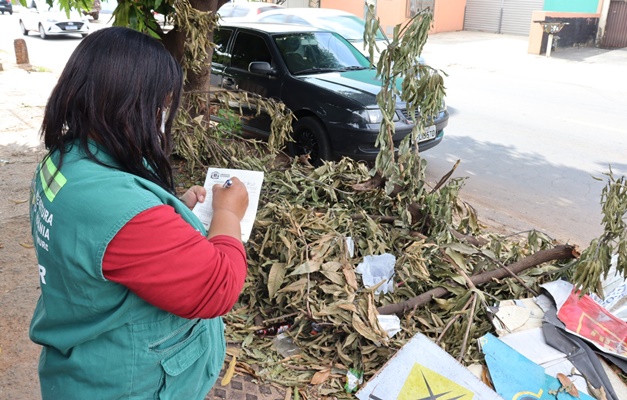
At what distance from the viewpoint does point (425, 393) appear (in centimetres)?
265

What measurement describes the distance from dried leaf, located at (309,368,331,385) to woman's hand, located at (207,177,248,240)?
1.58m

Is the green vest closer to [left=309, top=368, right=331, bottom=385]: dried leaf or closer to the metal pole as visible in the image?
[left=309, top=368, right=331, bottom=385]: dried leaf

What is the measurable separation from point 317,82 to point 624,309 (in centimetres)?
458

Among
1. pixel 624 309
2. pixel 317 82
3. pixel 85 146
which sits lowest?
pixel 624 309

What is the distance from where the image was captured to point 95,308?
4.13 feet

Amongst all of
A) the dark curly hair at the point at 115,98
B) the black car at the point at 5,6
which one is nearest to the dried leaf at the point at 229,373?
the dark curly hair at the point at 115,98

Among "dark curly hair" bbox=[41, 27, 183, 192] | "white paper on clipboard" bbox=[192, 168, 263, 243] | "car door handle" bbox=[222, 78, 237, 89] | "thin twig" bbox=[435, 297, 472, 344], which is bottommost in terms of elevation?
"thin twig" bbox=[435, 297, 472, 344]

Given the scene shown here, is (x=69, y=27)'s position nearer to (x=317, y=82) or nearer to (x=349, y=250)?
(x=317, y=82)

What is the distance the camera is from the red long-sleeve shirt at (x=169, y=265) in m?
1.20

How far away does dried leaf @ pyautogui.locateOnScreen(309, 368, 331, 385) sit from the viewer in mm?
2892

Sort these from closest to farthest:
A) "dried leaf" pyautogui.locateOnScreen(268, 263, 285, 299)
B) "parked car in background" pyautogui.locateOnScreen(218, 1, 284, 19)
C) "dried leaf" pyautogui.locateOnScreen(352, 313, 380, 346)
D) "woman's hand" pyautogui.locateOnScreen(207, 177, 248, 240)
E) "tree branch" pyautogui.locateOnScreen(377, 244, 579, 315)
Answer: "woman's hand" pyautogui.locateOnScreen(207, 177, 248, 240)
"dried leaf" pyautogui.locateOnScreen(352, 313, 380, 346)
"tree branch" pyautogui.locateOnScreen(377, 244, 579, 315)
"dried leaf" pyautogui.locateOnScreen(268, 263, 285, 299)
"parked car in background" pyautogui.locateOnScreen(218, 1, 284, 19)

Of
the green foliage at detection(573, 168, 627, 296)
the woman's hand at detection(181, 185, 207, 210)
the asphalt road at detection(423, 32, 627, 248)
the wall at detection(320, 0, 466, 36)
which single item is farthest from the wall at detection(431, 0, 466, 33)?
the woman's hand at detection(181, 185, 207, 210)

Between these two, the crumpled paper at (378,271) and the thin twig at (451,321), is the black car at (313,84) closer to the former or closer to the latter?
the crumpled paper at (378,271)

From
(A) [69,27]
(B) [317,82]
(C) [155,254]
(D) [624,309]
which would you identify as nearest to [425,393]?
(D) [624,309]
